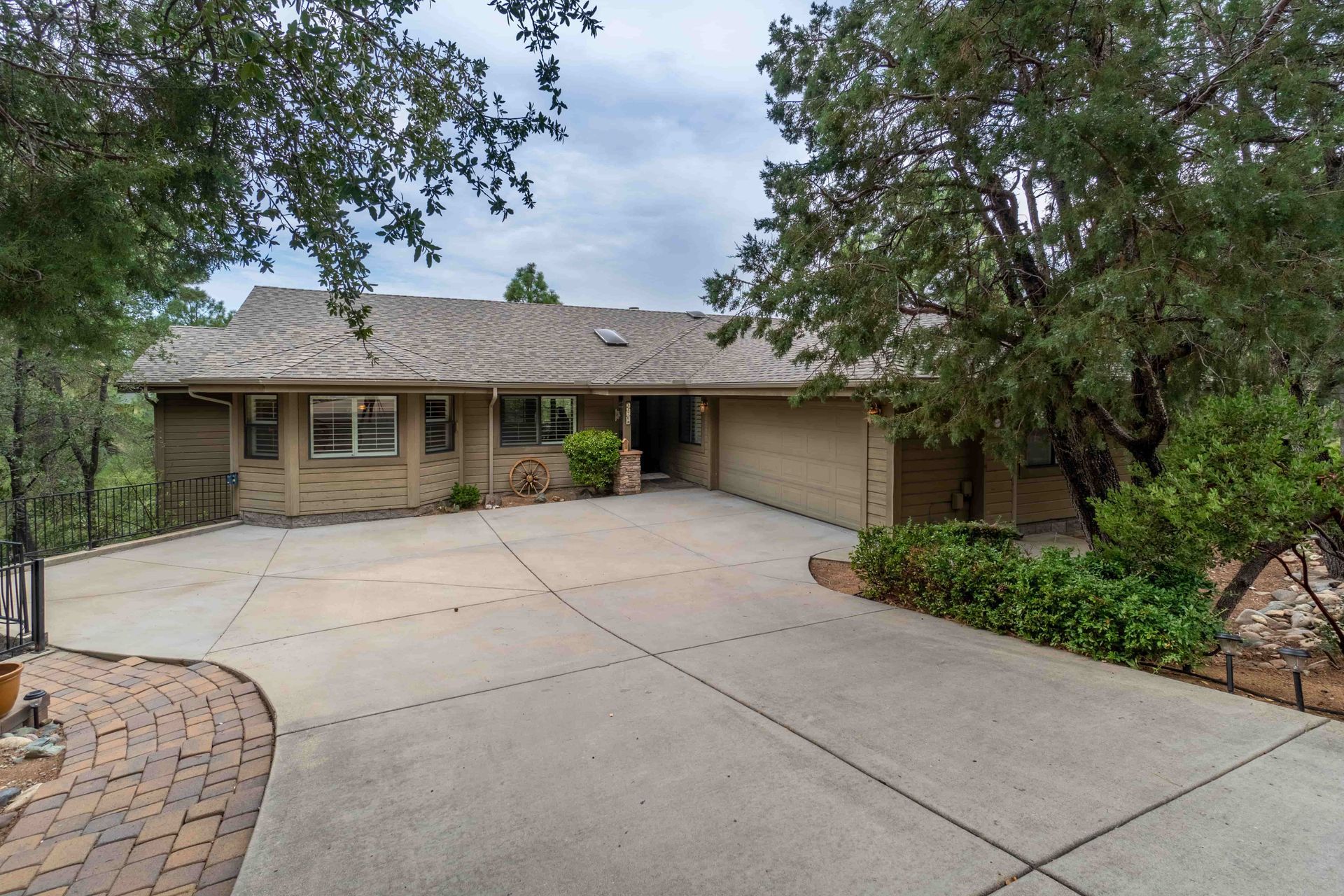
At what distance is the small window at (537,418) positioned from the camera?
44.4ft

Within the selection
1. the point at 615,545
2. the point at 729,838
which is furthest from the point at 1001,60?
the point at 615,545

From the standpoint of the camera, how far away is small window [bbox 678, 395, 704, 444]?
14.9 meters

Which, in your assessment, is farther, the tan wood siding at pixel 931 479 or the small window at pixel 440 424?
the small window at pixel 440 424

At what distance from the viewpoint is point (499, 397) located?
1326cm

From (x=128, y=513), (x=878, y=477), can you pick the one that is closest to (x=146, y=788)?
(x=878, y=477)

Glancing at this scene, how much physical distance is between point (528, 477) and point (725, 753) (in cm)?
→ 1048

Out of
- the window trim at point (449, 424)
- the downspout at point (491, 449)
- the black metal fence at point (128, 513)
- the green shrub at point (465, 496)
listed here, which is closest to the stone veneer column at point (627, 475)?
the downspout at point (491, 449)

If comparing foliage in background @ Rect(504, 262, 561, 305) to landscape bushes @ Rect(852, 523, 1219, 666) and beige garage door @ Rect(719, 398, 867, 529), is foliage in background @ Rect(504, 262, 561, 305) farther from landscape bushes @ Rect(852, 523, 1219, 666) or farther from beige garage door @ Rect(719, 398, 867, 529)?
landscape bushes @ Rect(852, 523, 1219, 666)

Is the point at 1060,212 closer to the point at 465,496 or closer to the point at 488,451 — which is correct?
the point at 465,496

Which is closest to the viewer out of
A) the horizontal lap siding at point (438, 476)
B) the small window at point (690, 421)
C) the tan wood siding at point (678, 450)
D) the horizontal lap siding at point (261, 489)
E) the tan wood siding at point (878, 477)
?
the tan wood siding at point (878, 477)

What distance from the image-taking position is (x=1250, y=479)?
4184mm

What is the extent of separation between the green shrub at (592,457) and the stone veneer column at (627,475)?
126 mm

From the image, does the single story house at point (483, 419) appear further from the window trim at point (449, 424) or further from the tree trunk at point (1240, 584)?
the tree trunk at point (1240, 584)

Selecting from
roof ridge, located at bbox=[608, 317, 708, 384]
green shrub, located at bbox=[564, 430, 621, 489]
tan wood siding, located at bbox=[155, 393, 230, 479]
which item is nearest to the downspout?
green shrub, located at bbox=[564, 430, 621, 489]
